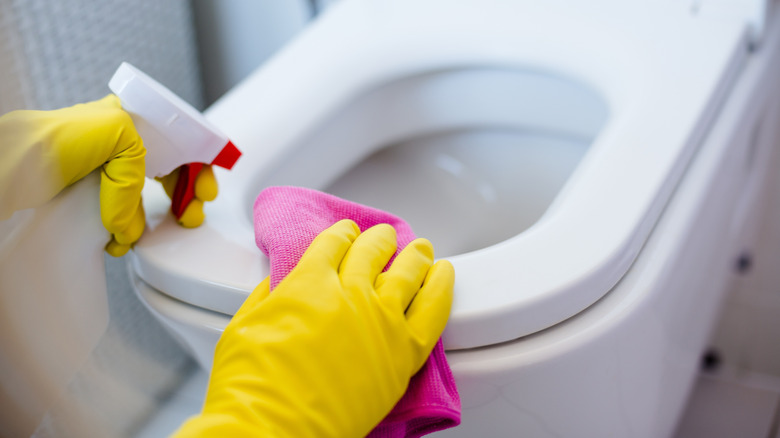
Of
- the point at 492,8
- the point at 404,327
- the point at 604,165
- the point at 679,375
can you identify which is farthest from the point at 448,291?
the point at 492,8

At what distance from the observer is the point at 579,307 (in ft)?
1.45

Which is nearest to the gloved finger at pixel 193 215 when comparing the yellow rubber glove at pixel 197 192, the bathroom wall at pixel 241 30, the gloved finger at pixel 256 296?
the yellow rubber glove at pixel 197 192

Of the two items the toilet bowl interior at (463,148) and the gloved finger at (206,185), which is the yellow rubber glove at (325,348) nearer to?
the gloved finger at (206,185)

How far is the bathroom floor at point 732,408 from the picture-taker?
0.85 meters

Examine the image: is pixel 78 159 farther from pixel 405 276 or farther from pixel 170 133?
pixel 405 276

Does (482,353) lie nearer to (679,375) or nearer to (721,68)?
(679,375)

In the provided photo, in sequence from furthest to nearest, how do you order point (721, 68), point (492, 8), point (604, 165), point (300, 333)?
point (492, 8), point (721, 68), point (604, 165), point (300, 333)

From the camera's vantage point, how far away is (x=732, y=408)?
2.92 feet

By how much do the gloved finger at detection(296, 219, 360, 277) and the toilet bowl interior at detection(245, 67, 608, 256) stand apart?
0.25 metres

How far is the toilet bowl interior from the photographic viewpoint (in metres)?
0.73

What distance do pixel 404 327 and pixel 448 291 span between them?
4 cm

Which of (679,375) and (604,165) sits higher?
(604,165)

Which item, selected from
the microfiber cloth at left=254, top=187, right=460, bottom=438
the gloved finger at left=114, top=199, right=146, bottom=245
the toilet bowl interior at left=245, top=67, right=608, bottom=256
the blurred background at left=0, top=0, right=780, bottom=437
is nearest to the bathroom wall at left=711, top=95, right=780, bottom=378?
the blurred background at left=0, top=0, right=780, bottom=437

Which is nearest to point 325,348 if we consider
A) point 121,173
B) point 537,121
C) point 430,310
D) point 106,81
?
point 430,310
